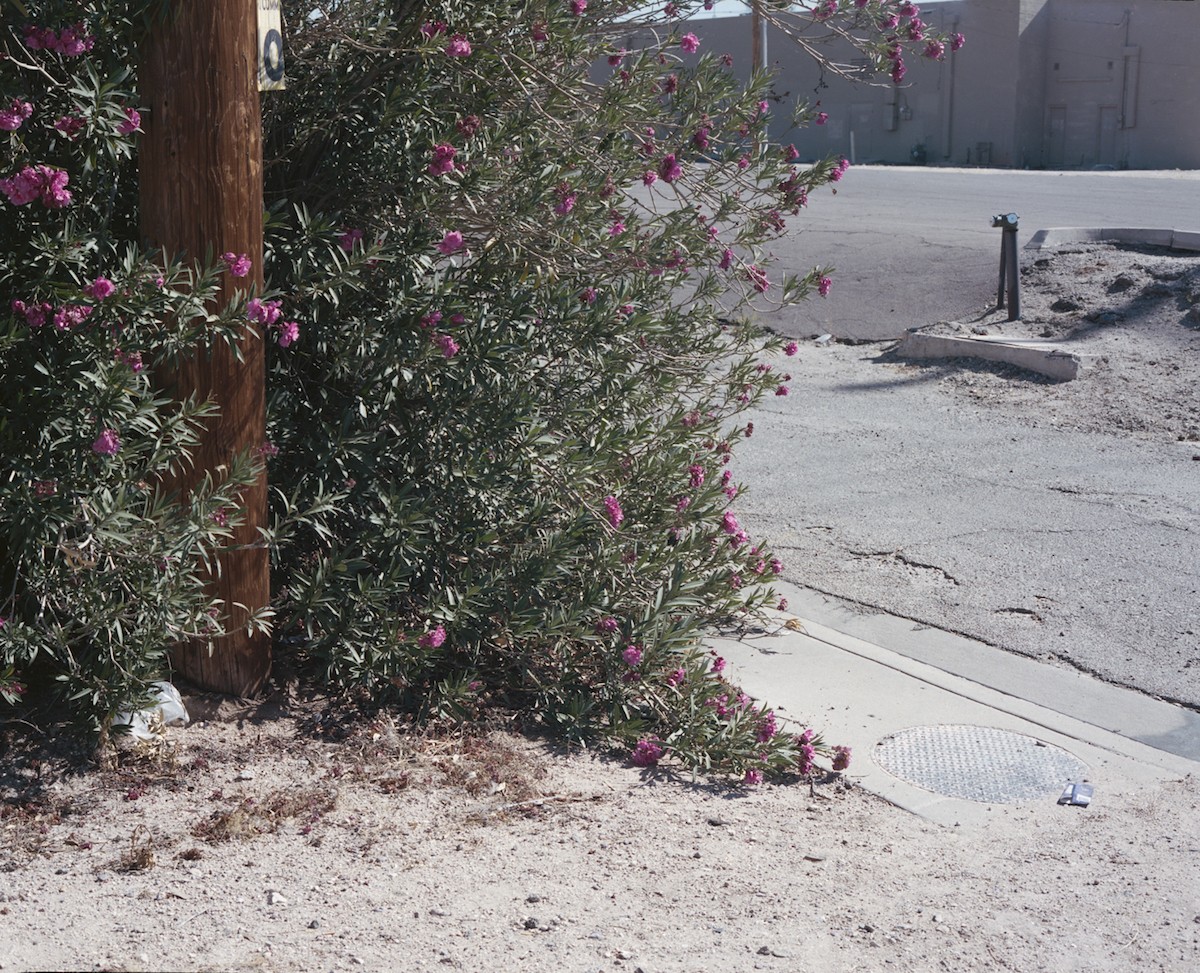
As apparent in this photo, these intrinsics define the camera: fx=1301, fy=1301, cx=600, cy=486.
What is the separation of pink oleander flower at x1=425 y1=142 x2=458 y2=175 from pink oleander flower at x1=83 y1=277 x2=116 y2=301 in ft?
3.82

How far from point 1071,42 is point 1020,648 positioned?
44.7 meters

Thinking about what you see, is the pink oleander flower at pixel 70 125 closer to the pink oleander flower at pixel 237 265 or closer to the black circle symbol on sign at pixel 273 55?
the pink oleander flower at pixel 237 265

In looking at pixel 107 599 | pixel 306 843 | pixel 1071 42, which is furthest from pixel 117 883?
pixel 1071 42

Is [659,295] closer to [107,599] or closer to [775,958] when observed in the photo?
[107,599]

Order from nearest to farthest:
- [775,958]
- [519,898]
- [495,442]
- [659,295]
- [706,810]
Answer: [775,958], [519,898], [706,810], [495,442], [659,295]

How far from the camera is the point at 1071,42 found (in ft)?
147

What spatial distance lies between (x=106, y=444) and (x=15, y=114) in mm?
929

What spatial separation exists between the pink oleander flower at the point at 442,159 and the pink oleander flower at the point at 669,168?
2.92ft

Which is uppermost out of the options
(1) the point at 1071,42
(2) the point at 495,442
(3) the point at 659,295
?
(1) the point at 1071,42

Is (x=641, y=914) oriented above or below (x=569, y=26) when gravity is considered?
below

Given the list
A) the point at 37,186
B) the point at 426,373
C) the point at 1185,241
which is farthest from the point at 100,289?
the point at 1185,241

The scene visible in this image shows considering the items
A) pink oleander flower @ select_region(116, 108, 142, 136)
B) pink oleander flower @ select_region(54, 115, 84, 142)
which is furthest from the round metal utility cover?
pink oleander flower @ select_region(54, 115, 84, 142)

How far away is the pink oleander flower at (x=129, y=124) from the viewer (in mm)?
3760

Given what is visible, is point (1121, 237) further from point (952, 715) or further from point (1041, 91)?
point (1041, 91)
